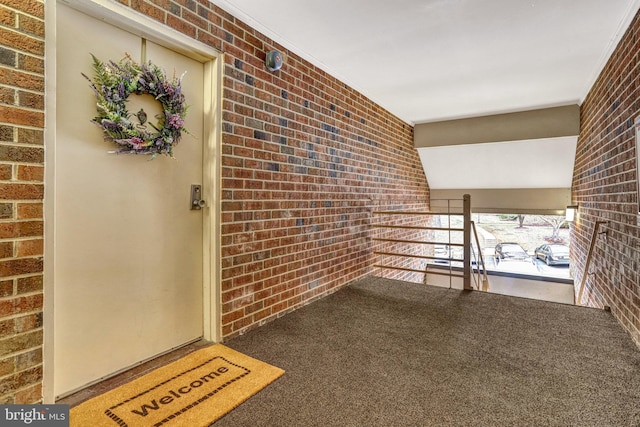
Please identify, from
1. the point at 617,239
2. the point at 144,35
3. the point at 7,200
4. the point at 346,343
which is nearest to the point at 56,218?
the point at 7,200

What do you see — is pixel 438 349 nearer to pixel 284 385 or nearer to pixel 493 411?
pixel 493 411

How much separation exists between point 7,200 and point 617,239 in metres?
3.70

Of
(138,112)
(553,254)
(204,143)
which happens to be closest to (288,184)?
(204,143)

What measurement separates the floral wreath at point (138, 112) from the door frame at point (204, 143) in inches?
7.1

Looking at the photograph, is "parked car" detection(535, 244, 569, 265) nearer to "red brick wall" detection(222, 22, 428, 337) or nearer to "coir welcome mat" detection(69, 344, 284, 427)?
"red brick wall" detection(222, 22, 428, 337)

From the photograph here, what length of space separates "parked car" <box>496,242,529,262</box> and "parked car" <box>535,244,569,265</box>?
23cm

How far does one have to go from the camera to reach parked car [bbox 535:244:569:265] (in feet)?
18.0

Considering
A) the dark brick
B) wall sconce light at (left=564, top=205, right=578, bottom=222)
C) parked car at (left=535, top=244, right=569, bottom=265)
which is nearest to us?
the dark brick

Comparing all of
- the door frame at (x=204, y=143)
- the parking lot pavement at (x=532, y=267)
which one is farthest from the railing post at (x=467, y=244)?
the parking lot pavement at (x=532, y=267)

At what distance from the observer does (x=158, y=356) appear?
1814 mm

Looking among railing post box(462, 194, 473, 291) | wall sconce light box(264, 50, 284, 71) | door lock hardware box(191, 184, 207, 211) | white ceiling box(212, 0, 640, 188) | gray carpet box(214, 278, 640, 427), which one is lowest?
gray carpet box(214, 278, 640, 427)

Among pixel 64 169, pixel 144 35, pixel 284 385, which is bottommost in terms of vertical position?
pixel 284 385

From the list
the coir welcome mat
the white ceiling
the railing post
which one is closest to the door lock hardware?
the coir welcome mat

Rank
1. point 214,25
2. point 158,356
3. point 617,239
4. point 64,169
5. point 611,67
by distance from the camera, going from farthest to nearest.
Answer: point 611,67, point 617,239, point 214,25, point 158,356, point 64,169
